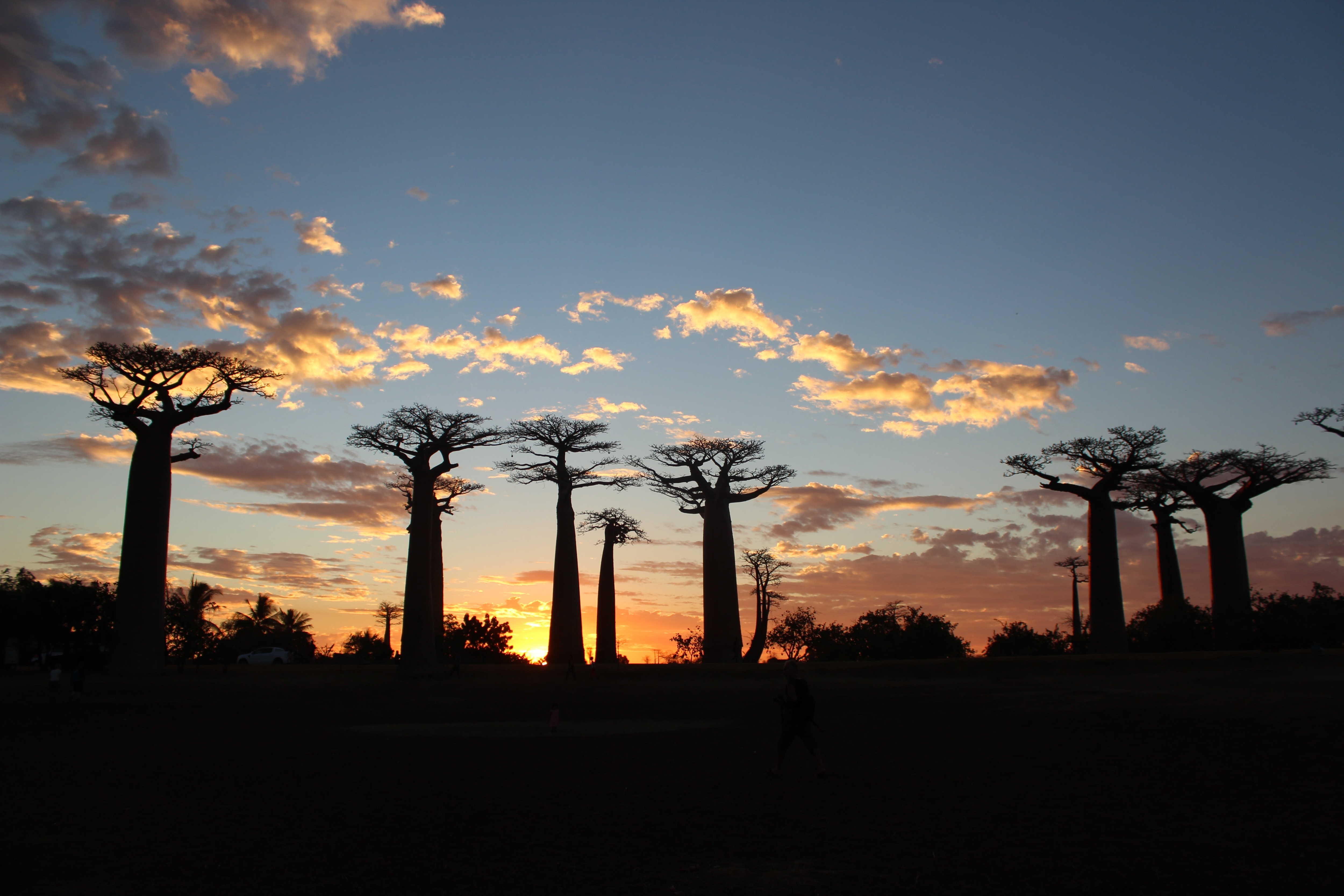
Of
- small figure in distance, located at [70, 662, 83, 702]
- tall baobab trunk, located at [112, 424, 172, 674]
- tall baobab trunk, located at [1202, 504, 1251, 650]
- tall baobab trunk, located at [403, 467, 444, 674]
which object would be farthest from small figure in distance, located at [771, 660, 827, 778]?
tall baobab trunk, located at [1202, 504, 1251, 650]

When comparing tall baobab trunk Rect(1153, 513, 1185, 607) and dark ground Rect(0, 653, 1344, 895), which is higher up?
tall baobab trunk Rect(1153, 513, 1185, 607)

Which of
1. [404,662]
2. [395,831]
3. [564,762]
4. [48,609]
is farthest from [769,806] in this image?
[48,609]

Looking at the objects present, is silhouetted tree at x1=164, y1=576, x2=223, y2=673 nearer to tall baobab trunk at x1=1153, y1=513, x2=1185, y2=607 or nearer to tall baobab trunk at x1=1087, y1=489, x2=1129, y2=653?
tall baobab trunk at x1=1087, y1=489, x2=1129, y2=653

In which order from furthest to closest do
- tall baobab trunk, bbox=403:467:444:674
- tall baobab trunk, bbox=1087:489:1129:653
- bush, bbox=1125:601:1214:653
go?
bush, bbox=1125:601:1214:653
tall baobab trunk, bbox=1087:489:1129:653
tall baobab trunk, bbox=403:467:444:674

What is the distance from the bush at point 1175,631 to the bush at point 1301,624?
206 centimetres

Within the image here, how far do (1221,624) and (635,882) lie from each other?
40.1 m

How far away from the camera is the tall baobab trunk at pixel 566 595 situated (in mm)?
40062

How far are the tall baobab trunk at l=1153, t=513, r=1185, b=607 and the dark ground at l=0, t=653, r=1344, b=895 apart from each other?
30.1m

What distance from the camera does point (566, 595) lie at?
40.7 m

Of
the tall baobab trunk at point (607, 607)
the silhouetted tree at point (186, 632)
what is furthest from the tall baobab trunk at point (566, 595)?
the silhouetted tree at point (186, 632)

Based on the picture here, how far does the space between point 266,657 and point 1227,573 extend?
47.0 metres

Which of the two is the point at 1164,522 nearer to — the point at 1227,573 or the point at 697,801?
the point at 1227,573

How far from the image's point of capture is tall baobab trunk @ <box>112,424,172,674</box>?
28.4 metres

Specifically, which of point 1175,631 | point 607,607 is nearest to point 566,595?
point 607,607
